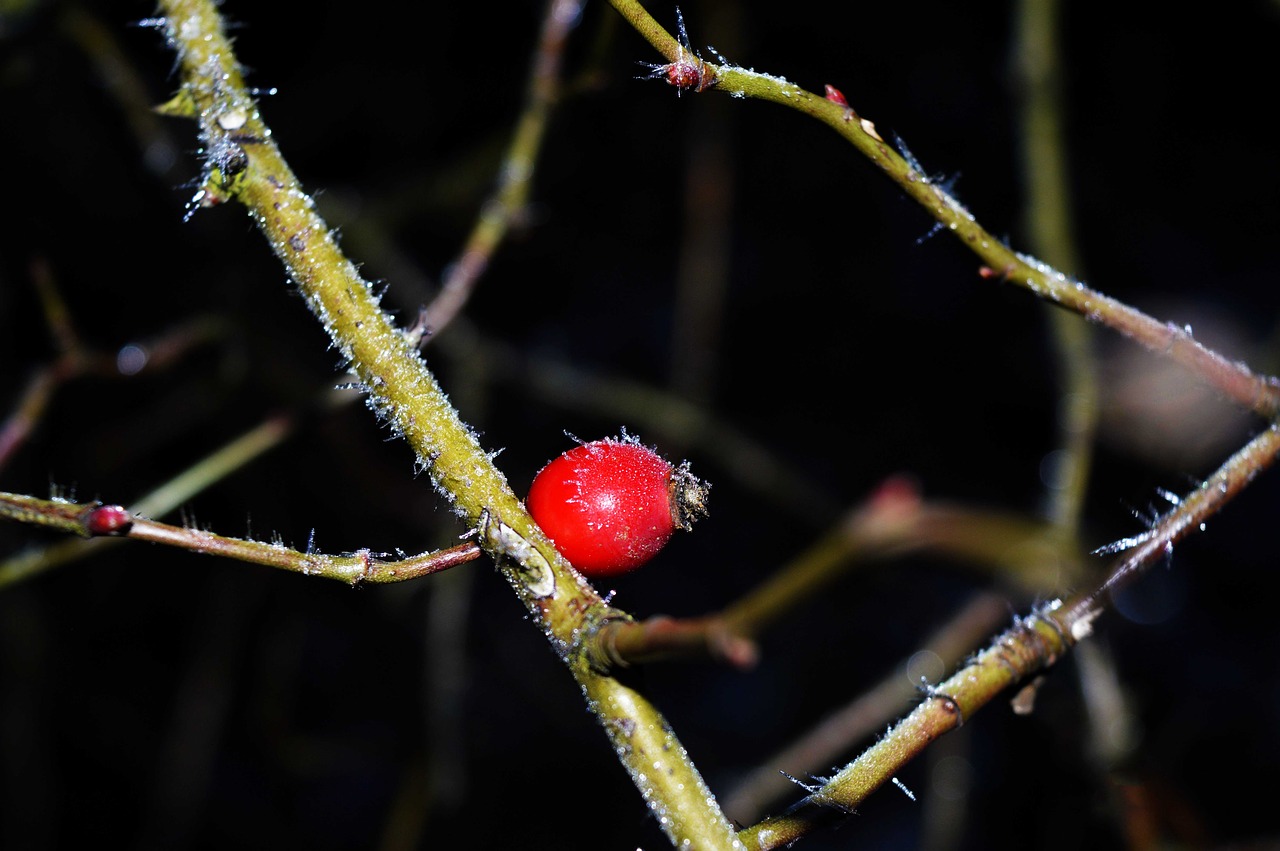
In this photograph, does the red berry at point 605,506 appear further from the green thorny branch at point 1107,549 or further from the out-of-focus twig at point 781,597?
the green thorny branch at point 1107,549

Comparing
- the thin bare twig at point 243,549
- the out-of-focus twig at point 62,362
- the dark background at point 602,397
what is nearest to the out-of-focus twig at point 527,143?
the out-of-focus twig at point 62,362

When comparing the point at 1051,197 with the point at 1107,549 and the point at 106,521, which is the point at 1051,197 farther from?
the point at 106,521

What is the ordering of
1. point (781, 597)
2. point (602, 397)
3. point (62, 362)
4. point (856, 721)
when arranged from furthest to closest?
point (602, 397) → point (856, 721) → point (62, 362) → point (781, 597)

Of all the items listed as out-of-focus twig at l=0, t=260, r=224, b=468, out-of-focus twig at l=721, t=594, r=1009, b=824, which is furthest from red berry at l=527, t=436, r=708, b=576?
out-of-focus twig at l=721, t=594, r=1009, b=824

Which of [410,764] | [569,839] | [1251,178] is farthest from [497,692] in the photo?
[1251,178]

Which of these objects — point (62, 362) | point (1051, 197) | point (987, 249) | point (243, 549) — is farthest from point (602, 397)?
point (243, 549)

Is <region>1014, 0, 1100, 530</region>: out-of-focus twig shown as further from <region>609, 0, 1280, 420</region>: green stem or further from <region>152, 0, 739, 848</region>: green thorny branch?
<region>152, 0, 739, 848</region>: green thorny branch

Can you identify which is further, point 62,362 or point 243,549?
point 62,362
